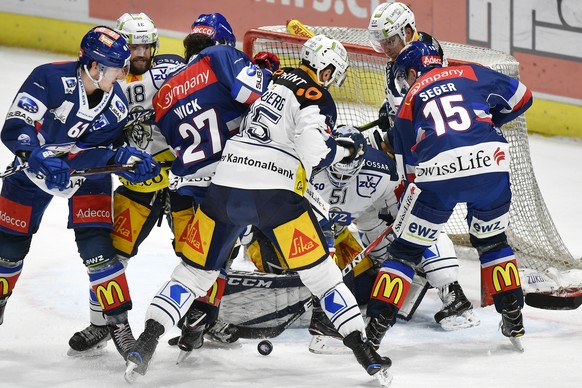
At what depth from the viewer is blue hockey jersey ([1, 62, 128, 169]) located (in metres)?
4.41

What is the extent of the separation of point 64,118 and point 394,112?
182 cm

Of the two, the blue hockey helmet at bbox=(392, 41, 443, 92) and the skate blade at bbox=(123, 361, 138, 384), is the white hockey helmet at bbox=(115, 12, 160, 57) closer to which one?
the blue hockey helmet at bbox=(392, 41, 443, 92)

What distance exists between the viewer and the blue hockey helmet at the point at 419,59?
493cm

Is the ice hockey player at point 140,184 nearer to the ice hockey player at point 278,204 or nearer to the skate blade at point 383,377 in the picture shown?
the ice hockey player at point 278,204

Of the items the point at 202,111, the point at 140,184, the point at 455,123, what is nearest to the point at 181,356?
the point at 140,184

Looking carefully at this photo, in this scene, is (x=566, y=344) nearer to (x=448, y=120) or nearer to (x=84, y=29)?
(x=448, y=120)

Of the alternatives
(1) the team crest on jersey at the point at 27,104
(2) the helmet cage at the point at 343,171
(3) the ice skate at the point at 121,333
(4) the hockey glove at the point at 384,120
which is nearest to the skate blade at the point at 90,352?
(3) the ice skate at the point at 121,333

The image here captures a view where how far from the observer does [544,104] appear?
28.0 feet

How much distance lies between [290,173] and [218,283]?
763mm

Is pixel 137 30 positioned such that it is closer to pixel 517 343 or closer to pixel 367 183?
pixel 367 183

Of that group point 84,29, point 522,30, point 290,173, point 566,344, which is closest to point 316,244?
point 290,173

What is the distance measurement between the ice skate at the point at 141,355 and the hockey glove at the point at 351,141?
116 centimetres

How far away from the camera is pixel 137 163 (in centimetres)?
455

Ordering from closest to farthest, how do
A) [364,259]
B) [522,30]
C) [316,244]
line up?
1. [316,244]
2. [364,259]
3. [522,30]
